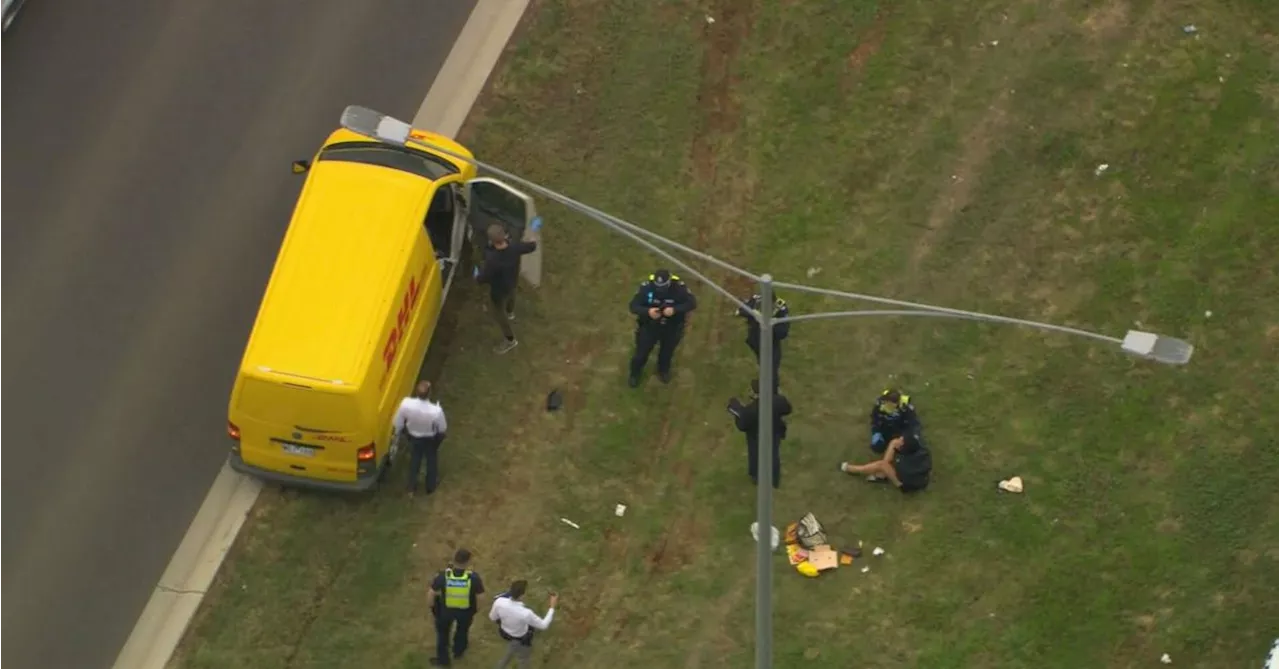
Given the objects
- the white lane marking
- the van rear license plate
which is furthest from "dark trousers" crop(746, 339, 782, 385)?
the white lane marking

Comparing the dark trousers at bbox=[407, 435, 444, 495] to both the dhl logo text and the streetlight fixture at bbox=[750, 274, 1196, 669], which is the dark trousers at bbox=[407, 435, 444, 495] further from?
the streetlight fixture at bbox=[750, 274, 1196, 669]

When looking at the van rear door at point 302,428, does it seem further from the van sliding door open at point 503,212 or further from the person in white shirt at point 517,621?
the van sliding door open at point 503,212

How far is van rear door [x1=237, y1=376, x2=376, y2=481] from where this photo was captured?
631 inches

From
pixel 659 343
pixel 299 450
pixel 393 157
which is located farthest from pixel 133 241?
pixel 659 343

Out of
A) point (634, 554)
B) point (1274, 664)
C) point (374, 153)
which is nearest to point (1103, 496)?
point (1274, 664)

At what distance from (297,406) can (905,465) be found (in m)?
5.85

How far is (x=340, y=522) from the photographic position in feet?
55.8

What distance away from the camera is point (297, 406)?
1614 centimetres

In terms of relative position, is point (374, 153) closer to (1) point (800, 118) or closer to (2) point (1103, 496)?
(1) point (800, 118)

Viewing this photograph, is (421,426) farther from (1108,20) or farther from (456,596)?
(1108,20)

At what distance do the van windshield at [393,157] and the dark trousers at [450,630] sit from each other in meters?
4.69

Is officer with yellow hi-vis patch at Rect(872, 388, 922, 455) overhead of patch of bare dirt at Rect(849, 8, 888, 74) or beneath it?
beneath

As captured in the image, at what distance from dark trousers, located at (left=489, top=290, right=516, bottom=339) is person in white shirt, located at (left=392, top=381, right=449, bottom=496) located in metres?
1.38

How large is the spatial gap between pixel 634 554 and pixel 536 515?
1.09m
